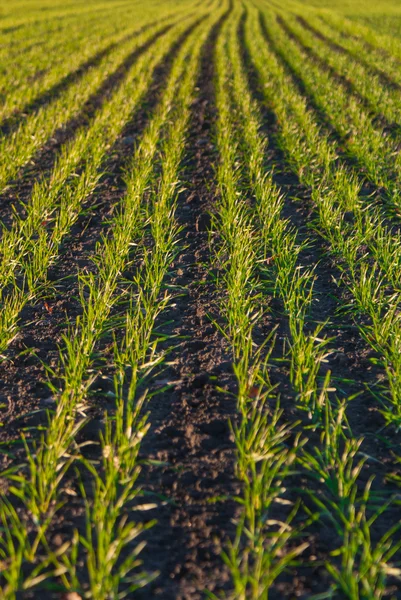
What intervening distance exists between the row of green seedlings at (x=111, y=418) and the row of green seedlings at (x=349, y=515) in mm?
667

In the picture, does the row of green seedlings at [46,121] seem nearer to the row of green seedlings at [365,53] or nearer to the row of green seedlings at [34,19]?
the row of green seedlings at [365,53]

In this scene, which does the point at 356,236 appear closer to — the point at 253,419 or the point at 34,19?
the point at 253,419

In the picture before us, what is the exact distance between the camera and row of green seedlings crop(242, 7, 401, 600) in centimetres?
178

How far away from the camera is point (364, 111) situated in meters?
7.91

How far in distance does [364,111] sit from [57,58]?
770cm

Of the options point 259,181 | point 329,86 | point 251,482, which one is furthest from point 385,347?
point 329,86

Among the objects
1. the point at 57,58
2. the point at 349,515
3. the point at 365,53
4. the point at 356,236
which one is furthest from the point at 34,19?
the point at 349,515

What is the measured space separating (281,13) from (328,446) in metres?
26.9

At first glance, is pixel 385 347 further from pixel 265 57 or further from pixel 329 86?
pixel 265 57

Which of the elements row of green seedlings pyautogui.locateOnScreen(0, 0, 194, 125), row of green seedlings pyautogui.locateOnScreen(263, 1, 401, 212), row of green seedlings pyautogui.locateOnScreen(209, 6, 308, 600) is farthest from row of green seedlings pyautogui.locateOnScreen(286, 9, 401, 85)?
row of green seedlings pyautogui.locateOnScreen(209, 6, 308, 600)

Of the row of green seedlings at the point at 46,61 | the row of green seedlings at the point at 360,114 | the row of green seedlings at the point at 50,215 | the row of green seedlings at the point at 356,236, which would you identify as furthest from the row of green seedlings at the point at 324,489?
the row of green seedlings at the point at 46,61

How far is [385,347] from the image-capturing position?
10.1 feet

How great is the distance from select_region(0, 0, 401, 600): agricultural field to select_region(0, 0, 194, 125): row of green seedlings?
3.17ft

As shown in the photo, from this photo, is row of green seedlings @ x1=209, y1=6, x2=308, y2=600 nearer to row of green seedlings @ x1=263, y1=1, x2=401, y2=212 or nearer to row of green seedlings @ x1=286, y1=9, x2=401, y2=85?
row of green seedlings @ x1=263, y1=1, x2=401, y2=212
